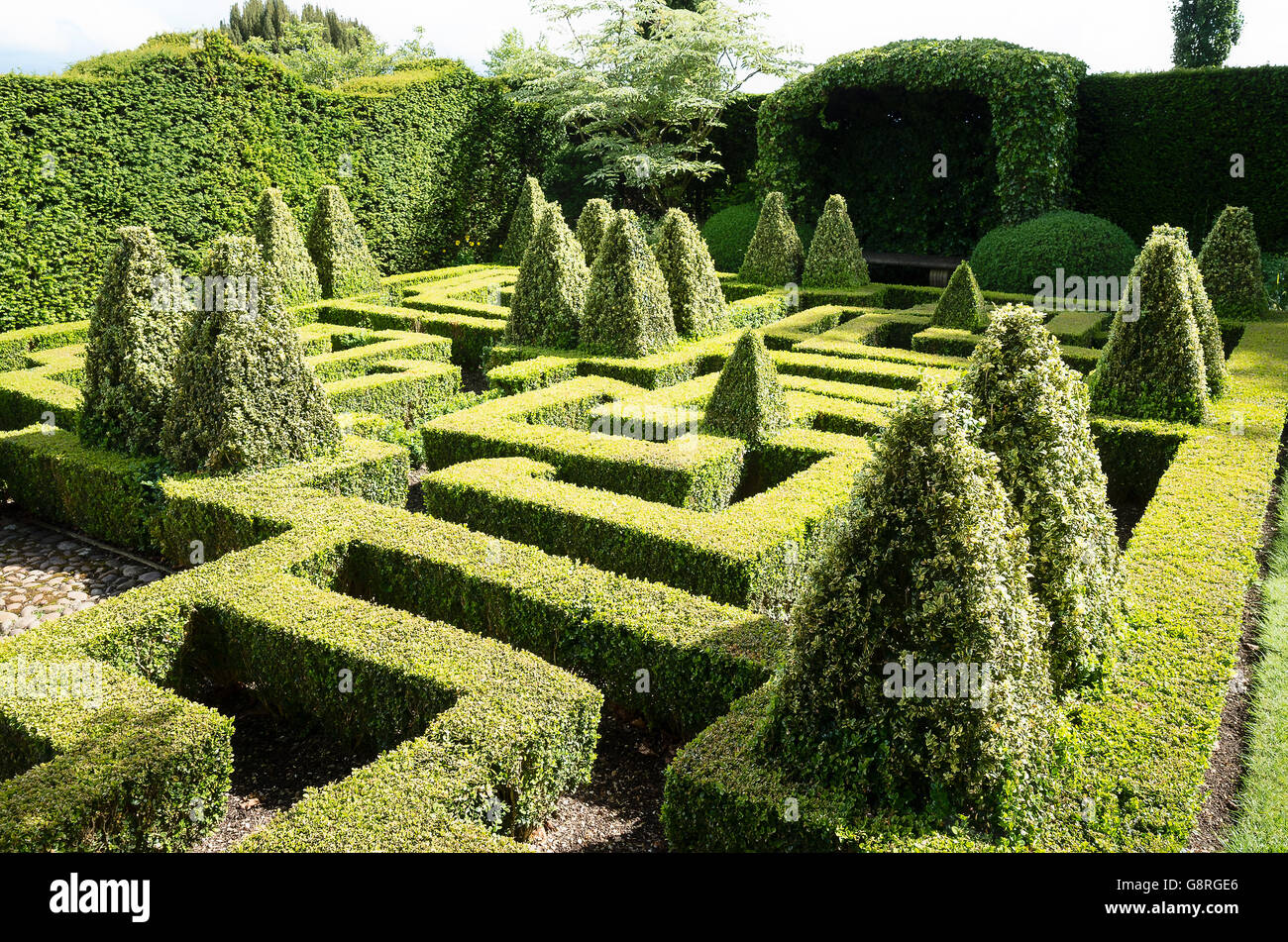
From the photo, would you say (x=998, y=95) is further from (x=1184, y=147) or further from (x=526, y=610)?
→ (x=526, y=610)

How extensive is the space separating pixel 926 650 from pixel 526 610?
3552mm

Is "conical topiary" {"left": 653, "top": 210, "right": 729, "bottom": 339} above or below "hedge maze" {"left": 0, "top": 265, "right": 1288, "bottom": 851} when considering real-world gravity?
above

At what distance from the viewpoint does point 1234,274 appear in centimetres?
1709

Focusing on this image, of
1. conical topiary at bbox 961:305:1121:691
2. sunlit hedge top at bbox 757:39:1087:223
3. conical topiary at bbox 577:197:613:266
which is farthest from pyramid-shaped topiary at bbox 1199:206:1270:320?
conical topiary at bbox 961:305:1121:691

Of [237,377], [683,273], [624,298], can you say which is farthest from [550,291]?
[237,377]

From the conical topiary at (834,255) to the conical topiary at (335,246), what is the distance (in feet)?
35.9

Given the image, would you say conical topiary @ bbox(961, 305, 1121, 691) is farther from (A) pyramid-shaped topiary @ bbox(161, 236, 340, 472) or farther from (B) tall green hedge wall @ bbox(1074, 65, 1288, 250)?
(B) tall green hedge wall @ bbox(1074, 65, 1288, 250)

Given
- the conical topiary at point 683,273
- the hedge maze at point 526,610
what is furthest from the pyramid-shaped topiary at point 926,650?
the conical topiary at point 683,273

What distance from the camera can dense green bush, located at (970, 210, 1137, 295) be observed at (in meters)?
19.2

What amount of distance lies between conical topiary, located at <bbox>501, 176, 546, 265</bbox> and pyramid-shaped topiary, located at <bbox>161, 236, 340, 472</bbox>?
441 inches

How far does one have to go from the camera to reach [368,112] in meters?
23.6

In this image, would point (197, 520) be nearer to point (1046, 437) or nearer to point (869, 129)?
point (1046, 437)

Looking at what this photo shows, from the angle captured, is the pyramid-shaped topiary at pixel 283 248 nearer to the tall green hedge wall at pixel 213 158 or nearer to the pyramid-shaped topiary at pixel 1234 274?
the tall green hedge wall at pixel 213 158
